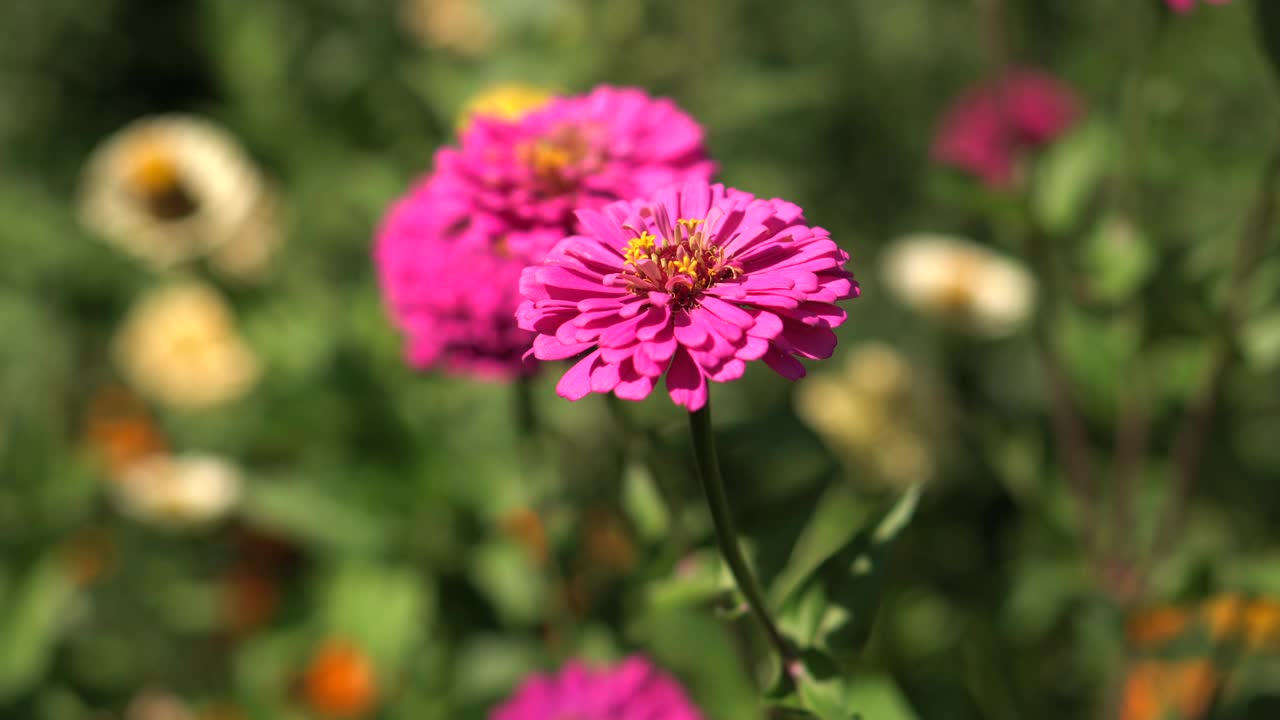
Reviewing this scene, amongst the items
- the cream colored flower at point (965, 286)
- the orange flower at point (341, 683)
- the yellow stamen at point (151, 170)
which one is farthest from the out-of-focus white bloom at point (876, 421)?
the yellow stamen at point (151, 170)

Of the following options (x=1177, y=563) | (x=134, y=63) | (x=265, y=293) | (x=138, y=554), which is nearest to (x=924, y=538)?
(x=1177, y=563)

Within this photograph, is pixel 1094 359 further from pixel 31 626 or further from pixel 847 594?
pixel 31 626

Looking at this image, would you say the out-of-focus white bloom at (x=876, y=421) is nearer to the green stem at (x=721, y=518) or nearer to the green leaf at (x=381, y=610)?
the green leaf at (x=381, y=610)

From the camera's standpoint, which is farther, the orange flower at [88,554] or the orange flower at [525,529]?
the orange flower at [88,554]

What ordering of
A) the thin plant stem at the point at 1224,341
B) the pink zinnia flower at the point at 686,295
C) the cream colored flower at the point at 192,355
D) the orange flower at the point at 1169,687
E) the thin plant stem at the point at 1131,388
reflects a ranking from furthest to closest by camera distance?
the cream colored flower at the point at 192,355
the orange flower at the point at 1169,687
the thin plant stem at the point at 1131,388
the thin plant stem at the point at 1224,341
the pink zinnia flower at the point at 686,295

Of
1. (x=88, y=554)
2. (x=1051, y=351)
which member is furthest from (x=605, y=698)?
(x=88, y=554)

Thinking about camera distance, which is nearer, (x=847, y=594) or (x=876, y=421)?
(x=847, y=594)

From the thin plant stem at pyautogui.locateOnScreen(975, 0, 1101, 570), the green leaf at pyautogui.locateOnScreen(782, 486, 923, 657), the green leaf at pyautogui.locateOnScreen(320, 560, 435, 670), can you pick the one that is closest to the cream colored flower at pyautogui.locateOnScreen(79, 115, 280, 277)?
the green leaf at pyautogui.locateOnScreen(320, 560, 435, 670)
